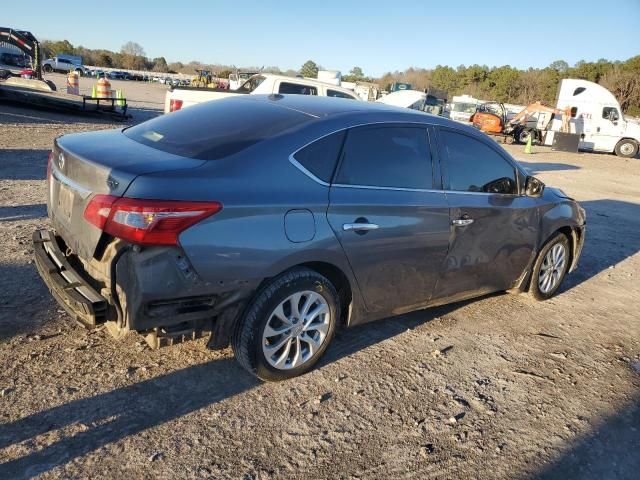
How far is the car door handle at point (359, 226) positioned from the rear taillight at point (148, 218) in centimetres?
93

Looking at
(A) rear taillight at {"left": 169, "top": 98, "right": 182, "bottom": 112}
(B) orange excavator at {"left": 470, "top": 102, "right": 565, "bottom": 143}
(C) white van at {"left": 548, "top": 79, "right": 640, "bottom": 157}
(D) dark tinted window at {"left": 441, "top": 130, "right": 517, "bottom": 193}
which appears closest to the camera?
(D) dark tinted window at {"left": 441, "top": 130, "right": 517, "bottom": 193}

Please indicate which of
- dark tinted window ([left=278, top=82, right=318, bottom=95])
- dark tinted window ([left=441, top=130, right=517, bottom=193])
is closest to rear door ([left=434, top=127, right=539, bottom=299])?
dark tinted window ([left=441, top=130, right=517, bottom=193])

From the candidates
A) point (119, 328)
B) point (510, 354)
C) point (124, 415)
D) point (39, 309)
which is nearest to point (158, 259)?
point (119, 328)

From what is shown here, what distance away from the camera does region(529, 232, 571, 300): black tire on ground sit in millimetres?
5121

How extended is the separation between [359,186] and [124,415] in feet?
6.35

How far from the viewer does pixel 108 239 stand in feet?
9.26

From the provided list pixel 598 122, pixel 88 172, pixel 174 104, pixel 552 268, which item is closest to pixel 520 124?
pixel 598 122

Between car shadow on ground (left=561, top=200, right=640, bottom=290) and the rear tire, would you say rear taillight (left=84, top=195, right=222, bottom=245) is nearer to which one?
car shadow on ground (left=561, top=200, right=640, bottom=290)

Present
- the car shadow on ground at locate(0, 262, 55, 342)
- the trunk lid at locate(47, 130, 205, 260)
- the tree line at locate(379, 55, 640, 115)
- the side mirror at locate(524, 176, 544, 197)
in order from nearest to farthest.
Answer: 1. the trunk lid at locate(47, 130, 205, 260)
2. the car shadow on ground at locate(0, 262, 55, 342)
3. the side mirror at locate(524, 176, 544, 197)
4. the tree line at locate(379, 55, 640, 115)

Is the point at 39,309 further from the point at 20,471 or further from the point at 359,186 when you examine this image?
the point at 359,186

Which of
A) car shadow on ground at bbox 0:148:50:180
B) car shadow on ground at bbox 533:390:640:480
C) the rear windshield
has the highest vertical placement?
the rear windshield

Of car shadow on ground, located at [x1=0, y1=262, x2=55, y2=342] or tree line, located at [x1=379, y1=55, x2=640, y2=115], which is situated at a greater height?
tree line, located at [x1=379, y1=55, x2=640, y2=115]

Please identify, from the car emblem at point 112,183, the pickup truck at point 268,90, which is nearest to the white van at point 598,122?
the pickup truck at point 268,90

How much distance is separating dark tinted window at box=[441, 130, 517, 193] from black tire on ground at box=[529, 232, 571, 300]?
859 millimetres
